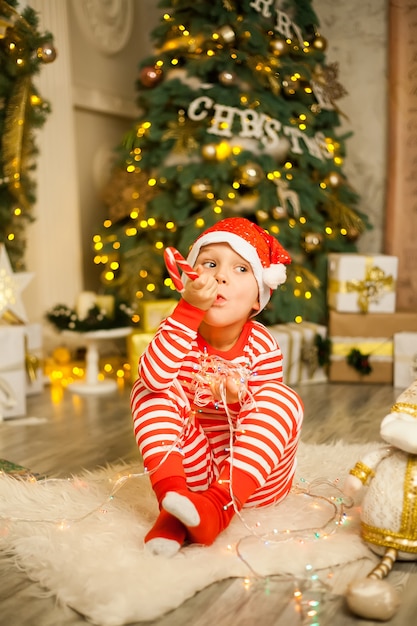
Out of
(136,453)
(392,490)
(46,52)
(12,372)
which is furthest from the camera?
(46,52)

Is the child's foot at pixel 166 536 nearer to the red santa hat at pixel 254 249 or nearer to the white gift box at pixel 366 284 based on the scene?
the red santa hat at pixel 254 249

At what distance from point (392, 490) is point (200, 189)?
1.98 metres

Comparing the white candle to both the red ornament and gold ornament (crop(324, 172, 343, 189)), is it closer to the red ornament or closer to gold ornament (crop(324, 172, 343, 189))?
the red ornament

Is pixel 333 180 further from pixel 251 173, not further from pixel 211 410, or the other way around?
pixel 211 410

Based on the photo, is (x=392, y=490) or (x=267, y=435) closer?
(x=392, y=490)

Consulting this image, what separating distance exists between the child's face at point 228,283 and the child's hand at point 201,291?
56 millimetres

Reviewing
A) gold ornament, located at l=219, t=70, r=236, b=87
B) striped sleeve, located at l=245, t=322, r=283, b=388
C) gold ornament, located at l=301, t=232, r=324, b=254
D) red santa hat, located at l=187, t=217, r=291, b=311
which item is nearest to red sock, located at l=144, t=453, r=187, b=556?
striped sleeve, located at l=245, t=322, r=283, b=388

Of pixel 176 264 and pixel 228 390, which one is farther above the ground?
pixel 176 264

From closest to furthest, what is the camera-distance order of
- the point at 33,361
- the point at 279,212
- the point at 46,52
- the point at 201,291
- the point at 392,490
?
the point at 392,490 → the point at 201,291 → the point at 46,52 → the point at 33,361 → the point at 279,212

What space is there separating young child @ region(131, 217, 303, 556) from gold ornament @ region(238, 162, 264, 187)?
1426 mm

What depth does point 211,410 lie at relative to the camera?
1.55 metres

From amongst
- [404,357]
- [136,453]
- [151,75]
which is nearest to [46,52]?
[151,75]

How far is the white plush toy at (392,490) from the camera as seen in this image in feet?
4.16

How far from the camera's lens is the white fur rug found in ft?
3.89
